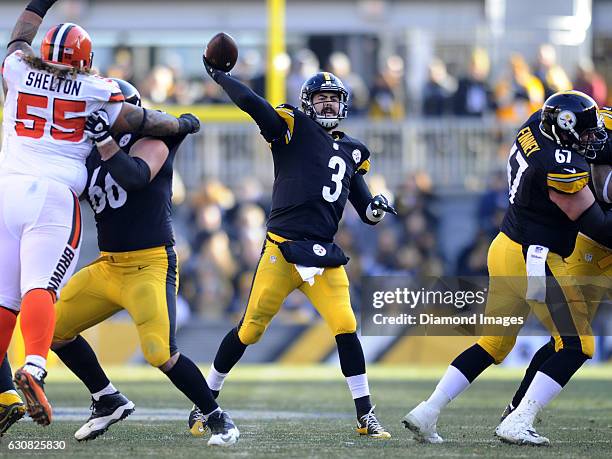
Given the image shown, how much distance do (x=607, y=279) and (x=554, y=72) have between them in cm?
916

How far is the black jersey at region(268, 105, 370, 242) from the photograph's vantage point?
6777mm

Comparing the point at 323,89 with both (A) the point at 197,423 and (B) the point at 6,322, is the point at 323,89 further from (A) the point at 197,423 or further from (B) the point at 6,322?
(B) the point at 6,322

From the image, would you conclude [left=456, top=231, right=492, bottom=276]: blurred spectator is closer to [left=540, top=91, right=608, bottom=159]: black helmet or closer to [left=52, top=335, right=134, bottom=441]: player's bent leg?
[left=540, top=91, right=608, bottom=159]: black helmet

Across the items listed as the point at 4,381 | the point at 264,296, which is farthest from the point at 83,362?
the point at 264,296

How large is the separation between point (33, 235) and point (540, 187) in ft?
8.40

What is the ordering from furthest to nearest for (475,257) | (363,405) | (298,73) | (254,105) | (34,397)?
(298,73) → (475,257) → (363,405) → (254,105) → (34,397)

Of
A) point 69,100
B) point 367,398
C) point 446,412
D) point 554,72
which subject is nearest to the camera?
point 69,100

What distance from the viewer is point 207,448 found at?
593 cm

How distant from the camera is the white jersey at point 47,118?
577 cm

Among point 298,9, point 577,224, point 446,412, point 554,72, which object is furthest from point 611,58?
point 577,224

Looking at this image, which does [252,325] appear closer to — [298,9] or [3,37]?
[3,37]

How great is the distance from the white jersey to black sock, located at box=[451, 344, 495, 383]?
7.25ft

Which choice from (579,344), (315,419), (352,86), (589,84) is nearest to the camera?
(579,344)

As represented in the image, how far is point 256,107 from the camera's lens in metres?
6.54
